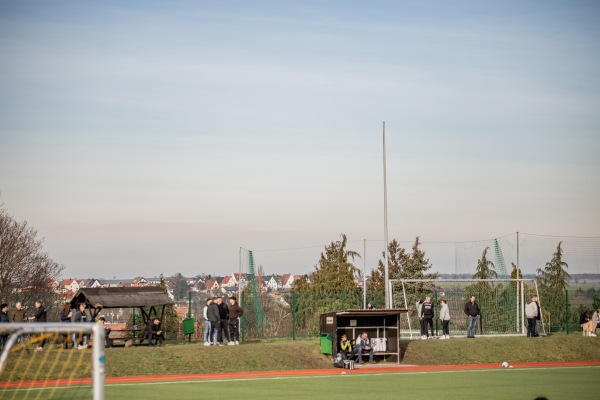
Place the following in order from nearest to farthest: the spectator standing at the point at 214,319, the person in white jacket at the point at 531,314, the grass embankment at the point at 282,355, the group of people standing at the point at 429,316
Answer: the grass embankment at the point at 282,355 < the spectator standing at the point at 214,319 < the group of people standing at the point at 429,316 < the person in white jacket at the point at 531,314

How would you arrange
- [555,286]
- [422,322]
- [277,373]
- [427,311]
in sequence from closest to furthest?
1. [277,373]
2. [427,311]
3. [422,322]
4. [555,286]

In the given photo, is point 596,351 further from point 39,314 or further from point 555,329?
point 39,314

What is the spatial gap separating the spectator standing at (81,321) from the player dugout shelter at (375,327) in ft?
32.6

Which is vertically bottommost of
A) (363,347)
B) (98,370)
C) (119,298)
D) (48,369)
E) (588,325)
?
(48,369)

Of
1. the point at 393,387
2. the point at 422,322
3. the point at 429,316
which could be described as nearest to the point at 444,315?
the point at 429,316

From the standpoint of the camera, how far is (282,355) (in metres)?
39.6

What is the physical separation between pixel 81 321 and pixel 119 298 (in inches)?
91.1

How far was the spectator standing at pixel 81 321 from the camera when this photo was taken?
37000mm

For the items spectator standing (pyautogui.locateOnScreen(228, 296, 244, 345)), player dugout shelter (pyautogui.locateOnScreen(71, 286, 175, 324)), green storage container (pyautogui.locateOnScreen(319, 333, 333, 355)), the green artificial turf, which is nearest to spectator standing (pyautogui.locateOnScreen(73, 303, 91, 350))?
player dugout shelter (pyautogui.locateOnScreen(71, 286, 175, 324))

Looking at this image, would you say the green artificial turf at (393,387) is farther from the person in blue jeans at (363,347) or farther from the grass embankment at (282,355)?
the grass embankment at (282,355)

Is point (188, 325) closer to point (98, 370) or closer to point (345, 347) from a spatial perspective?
point (345, 347)

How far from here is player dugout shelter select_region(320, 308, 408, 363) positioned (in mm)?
40875

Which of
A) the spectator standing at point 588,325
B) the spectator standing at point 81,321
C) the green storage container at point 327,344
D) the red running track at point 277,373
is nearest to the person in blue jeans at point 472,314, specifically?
the red running track at point 277,373

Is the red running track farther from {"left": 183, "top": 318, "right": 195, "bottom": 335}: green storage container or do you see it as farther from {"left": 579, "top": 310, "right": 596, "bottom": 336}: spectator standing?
{"left": 183, "top": 318, "right": 195, "bottom": 335}: green storage container
